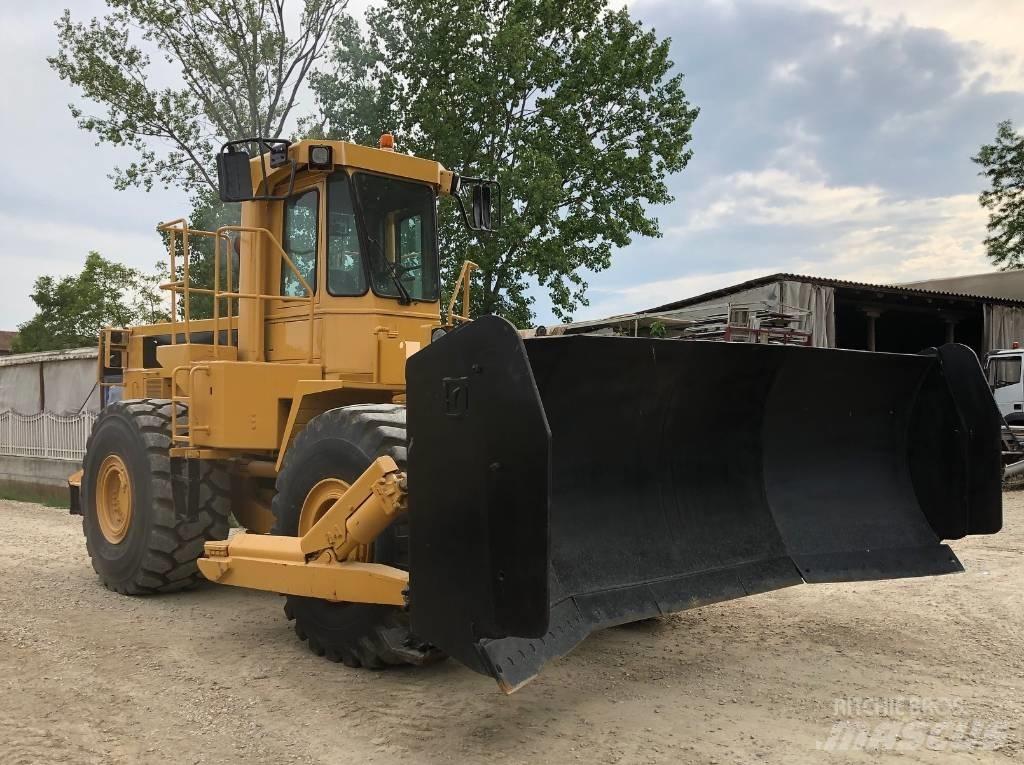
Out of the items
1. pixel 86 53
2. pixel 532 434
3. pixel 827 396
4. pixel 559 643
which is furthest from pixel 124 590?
pixel 86 53

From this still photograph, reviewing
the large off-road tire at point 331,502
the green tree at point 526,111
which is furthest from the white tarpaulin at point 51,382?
the large off-road tire at point 331,502

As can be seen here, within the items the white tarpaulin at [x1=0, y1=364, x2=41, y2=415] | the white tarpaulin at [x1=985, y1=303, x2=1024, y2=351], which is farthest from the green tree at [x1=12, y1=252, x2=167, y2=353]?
the white tarpaulin at [x1=985, y1=303, x2=1024, y2=351]

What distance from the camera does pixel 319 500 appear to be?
4.65 meters

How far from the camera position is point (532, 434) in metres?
3.12

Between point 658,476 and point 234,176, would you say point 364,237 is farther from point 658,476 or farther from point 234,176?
point 658,476

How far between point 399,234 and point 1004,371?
A: 14135 mm

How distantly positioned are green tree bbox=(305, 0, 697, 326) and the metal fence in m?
8.03

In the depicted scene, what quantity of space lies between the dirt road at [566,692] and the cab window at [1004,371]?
11.3m

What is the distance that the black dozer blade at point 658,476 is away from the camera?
3238 mm

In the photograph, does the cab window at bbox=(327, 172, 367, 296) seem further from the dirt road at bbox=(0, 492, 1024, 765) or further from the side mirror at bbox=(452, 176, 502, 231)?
the dirt road at bbox=(0, 492, 1024, 765)

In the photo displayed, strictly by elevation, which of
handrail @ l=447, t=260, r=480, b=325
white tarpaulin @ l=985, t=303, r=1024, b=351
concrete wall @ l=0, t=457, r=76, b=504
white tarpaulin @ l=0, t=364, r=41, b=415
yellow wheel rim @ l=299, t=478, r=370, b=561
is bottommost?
concrete wall @ l=0, t=457, r=76, b=504

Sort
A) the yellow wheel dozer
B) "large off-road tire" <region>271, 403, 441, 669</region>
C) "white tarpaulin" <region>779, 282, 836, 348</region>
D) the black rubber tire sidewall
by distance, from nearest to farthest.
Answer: the yellow wheel dozer
"large off-road tire" <region>271, 403, 441, 669</region>
the black rubber tire sidewall
"white tarpaulin" <region>779, 282, 836, 348</region>

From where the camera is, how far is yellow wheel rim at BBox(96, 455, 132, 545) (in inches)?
262

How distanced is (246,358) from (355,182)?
1.50 metres
